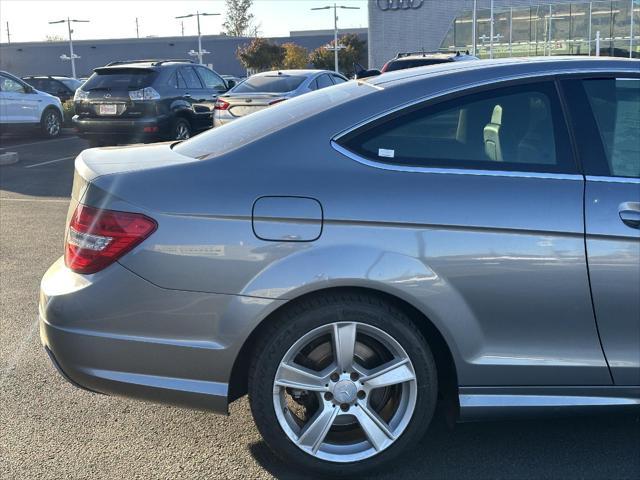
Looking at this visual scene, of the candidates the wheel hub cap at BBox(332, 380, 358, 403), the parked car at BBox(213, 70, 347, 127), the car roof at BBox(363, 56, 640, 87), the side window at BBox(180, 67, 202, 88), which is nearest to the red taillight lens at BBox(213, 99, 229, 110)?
the parked car at BBox(213, 70, 347, 127)

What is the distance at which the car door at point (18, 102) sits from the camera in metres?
14.7

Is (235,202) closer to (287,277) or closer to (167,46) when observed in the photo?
(287,277)

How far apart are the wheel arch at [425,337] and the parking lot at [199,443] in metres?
0.29

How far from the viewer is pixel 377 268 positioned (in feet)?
8.84

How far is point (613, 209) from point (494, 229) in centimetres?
49

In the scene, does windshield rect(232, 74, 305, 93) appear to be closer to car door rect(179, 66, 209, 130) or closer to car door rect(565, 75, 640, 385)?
car door rect(179, 66, 209, 130)

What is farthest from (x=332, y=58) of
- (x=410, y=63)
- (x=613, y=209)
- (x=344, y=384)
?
(x=344, y=384)

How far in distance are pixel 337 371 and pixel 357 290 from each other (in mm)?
355

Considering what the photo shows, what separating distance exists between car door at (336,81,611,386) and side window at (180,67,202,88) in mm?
10414

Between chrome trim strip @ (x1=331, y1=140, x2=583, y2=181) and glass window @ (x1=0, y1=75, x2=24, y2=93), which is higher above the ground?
glass window @ (x1=0, y1=75, x2=24, y2=93)

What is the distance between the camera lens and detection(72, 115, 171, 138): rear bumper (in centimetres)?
1163

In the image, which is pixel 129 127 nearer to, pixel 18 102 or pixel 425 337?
pixel 18 102

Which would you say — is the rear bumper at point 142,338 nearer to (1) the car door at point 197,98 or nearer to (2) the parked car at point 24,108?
(1) the car door at point 197,98

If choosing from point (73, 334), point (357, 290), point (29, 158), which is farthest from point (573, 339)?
point (29, 158)
